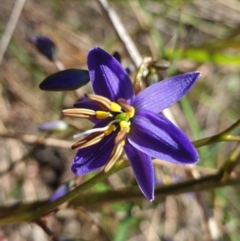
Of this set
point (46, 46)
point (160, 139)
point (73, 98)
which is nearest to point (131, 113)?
point (160, 139)

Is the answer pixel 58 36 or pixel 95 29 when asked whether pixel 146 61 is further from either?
pixel 95 29

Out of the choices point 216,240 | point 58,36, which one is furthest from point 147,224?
point 58,36

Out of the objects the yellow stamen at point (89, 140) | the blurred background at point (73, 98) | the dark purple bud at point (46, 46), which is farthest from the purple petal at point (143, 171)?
the blurred background at point (73, 98)

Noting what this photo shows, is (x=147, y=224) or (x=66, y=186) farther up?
(x=66, y=186)

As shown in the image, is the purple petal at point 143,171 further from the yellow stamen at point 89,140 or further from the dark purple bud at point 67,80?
the dark purple bud at point 67,80

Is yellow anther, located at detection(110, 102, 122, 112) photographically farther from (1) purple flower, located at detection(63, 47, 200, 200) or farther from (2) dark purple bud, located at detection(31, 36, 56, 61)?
(2) dark purple bud, located at detection(31, 36, 56, 61)

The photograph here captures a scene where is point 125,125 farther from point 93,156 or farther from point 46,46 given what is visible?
point 46,46
